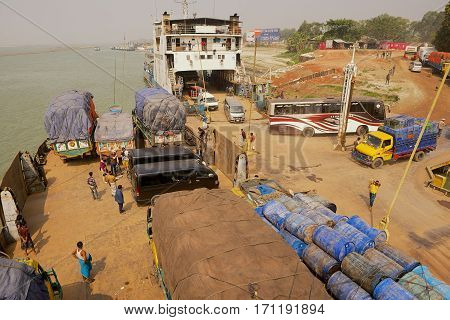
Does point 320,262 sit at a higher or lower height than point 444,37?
lower

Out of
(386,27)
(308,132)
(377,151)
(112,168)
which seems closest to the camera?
(112,168)

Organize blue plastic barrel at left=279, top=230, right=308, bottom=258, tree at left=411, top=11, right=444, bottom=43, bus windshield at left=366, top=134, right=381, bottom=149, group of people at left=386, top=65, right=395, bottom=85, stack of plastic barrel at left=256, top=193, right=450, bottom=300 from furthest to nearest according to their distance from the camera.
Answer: tree at left=411, top=11, right=444, bottom=43 < group of people at left=386, top=65, right=395, bottom=85 < bus windshield at left=366, top=134, right=381, bottom=149 < blue plastic barrel at left=279, top=230, right=308, bottom=258 < stack of plastic barrel at left=256, top=193, right=450, bottom=300

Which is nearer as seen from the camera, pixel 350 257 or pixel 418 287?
pixel 418 287

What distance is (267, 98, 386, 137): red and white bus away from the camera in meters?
23.2

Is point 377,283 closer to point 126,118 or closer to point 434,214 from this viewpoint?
point 434,214

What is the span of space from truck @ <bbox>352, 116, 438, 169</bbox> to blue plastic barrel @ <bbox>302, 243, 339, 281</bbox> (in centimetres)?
1093

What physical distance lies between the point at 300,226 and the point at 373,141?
1129 centimetres

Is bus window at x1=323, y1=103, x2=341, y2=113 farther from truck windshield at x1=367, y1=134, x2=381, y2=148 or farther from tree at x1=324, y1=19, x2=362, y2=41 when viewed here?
tree at x1=324, y1=19, x2=362, y2=41

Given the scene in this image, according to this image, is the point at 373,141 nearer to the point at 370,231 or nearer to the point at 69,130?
the point at 370,231

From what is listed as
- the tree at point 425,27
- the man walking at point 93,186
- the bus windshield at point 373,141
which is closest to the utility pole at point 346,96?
the bus windshield at point 373,141

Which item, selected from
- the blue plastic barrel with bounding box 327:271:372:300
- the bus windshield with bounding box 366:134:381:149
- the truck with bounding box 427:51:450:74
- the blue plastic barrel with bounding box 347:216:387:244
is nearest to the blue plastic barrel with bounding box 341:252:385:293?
the blue plastic barrel with bounding box 327:271:372:300

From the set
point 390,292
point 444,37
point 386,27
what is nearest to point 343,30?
point 386,27

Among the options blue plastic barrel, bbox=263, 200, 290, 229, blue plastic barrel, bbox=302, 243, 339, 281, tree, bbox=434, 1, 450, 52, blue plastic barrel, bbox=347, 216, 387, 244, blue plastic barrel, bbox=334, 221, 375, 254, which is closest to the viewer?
blue plastic barrel, bbox=302, 243, 339, 281

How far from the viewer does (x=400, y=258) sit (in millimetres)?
7664
